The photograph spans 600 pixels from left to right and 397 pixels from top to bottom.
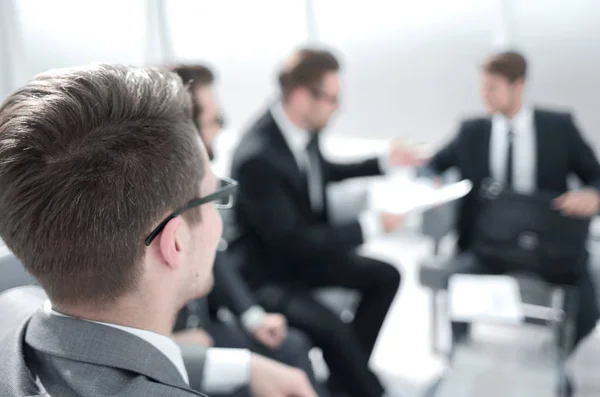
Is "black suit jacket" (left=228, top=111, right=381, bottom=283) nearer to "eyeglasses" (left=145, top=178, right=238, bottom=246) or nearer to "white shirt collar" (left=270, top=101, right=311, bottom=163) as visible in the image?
"white shirt collar" (left=270, top=101, right=311, bottom=163)

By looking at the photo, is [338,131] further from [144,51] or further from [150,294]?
[150,294]

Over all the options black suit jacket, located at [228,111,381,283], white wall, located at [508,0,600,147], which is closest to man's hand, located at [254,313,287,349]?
black suit jacket, located at [228,111,381,283]

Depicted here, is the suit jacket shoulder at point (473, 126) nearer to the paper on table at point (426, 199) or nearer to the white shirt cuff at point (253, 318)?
the paper on table at point (426, 199)

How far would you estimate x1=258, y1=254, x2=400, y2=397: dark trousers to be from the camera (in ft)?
6.53

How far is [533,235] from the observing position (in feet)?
7.57

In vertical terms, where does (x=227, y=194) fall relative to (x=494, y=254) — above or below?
above

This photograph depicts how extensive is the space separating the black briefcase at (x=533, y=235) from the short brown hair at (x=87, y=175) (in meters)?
1.87

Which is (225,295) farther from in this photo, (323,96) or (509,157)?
(509,157)

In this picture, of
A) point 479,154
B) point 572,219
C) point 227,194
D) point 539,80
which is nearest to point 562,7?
point 539,80

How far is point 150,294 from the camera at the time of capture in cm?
82

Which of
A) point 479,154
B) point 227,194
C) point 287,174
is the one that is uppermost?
point 227,194

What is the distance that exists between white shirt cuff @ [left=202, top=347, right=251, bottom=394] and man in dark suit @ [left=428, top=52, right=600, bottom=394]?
156cm

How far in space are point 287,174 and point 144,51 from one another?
206 cm

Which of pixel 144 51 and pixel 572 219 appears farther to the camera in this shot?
pixel 144 51
